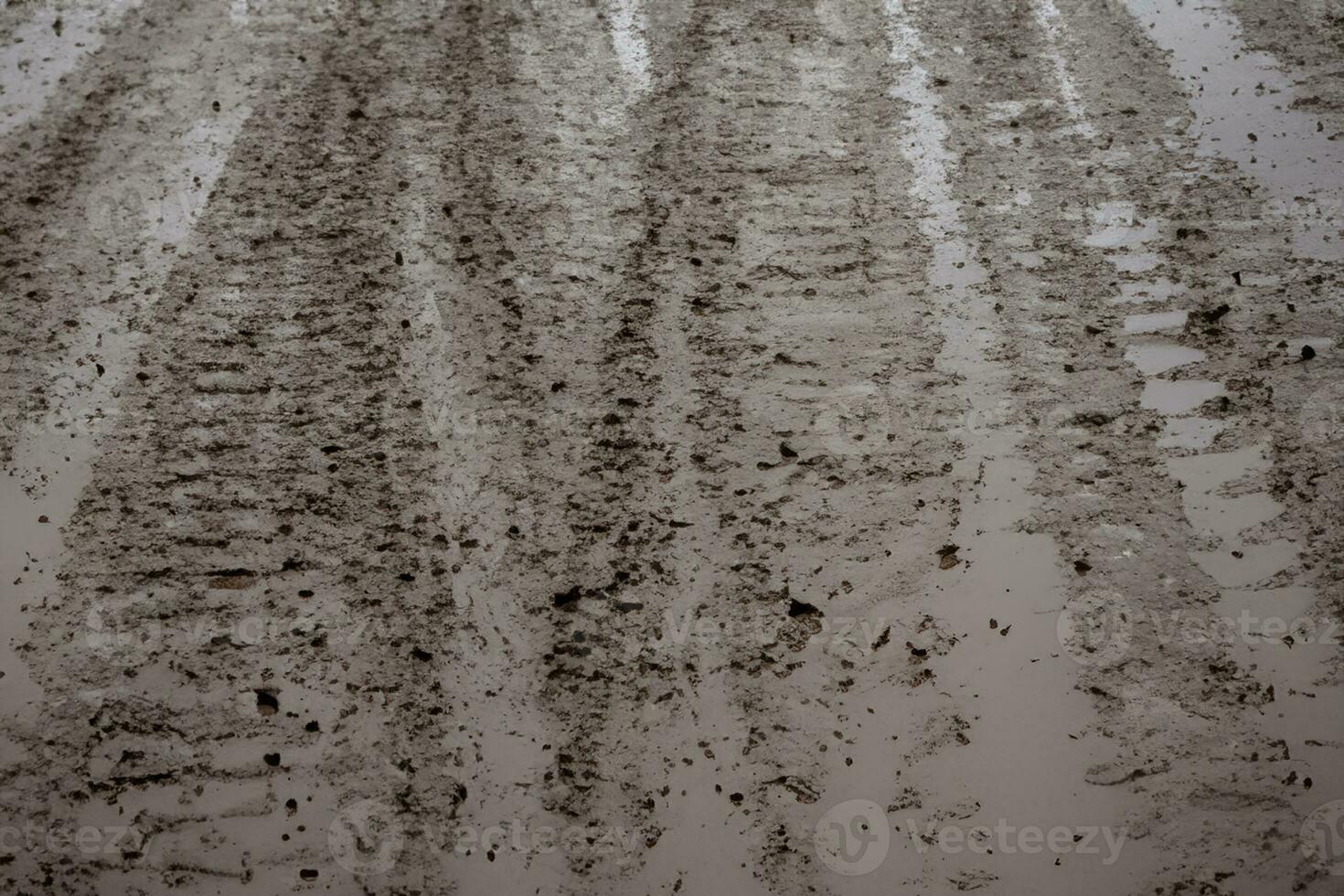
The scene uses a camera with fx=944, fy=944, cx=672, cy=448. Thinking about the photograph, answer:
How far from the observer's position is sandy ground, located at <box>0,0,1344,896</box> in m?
1.34

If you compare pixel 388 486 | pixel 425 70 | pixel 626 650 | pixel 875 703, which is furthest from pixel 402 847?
pixel 425 70

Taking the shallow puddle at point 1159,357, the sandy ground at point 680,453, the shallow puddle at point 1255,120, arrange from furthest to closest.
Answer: the shallow puddle at point 1255,120 → the shallow puddle at point 1159,357 → the sandy ground at point 680,453

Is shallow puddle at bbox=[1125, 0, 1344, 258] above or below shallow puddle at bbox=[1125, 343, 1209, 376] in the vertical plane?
above

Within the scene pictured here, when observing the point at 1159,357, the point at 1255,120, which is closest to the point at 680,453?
the point at 1159,357

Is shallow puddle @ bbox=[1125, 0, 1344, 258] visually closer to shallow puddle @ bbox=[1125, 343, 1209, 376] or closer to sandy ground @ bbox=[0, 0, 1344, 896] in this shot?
sandy ground @ bbox=[0, 0, 1344, 896]

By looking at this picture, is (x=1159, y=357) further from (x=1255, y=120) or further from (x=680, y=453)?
(x=680, y=453)

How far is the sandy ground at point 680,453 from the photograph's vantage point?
4.39ft

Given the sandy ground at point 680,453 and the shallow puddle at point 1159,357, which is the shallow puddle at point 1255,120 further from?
the shallow puddle at point 1159,357

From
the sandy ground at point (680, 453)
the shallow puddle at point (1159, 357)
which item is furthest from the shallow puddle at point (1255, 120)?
the shallow puddle at point (1159, 357)

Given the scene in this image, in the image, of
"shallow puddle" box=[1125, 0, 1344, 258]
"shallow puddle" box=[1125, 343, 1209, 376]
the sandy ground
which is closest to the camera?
the sandy ground

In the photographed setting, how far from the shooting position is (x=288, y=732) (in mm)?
1388

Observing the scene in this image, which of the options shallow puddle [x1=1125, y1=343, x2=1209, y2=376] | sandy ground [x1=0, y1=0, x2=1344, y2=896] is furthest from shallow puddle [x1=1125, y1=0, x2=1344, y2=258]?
shallow puddle [x1=1125, y1=343, x2=1209, y2=376]

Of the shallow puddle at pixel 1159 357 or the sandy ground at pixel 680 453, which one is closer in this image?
the sandy ground at pixel 680 453

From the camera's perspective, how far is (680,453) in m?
1.59
